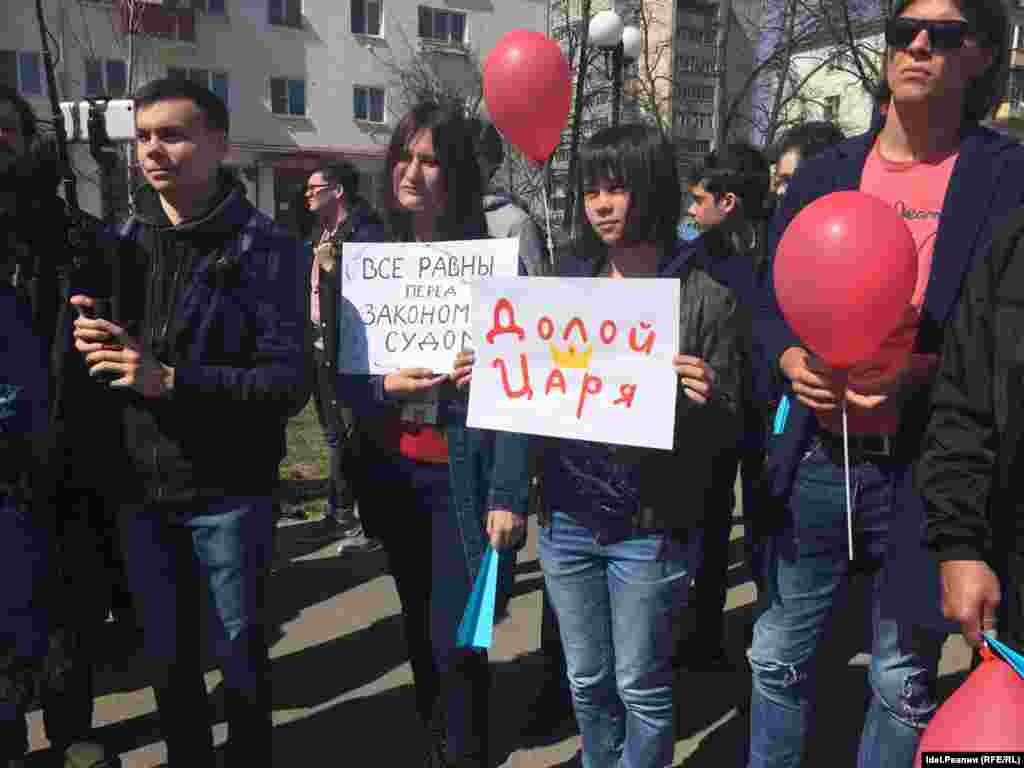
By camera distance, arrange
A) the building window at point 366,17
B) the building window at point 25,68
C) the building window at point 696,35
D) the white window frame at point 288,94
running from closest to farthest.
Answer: the building window at point 25,68
the white window frame at point 288,94
the building window at point 366,17
the building window at point 696,35

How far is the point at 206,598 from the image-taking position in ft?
7.38

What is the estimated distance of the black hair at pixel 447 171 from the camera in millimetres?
2416

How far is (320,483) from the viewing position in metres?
6.01

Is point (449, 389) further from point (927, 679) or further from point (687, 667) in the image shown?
point (687, 667)

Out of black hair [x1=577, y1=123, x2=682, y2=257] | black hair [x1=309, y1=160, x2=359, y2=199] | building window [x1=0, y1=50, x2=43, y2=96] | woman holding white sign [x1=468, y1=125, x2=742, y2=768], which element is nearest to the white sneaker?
black hair [x1=309, y1=160, x2=359, y2=199]

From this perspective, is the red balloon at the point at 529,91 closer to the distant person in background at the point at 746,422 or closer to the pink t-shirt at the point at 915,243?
the distant person in background at the point at 746,422

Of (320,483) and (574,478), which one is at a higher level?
(574,478)

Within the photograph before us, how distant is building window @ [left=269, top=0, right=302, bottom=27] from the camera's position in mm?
27406

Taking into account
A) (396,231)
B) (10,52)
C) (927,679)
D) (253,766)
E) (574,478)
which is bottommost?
(253,766)

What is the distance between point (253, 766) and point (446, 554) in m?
0.76

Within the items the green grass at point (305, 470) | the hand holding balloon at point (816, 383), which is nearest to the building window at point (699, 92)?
the green grass at point (305, 470)

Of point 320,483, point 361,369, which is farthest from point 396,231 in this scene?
point 320,483

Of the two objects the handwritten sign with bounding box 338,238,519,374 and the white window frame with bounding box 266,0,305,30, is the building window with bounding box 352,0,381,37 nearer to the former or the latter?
the white window frame with bounding box 266,0,305,30

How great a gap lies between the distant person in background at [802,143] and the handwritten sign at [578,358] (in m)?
2.06
